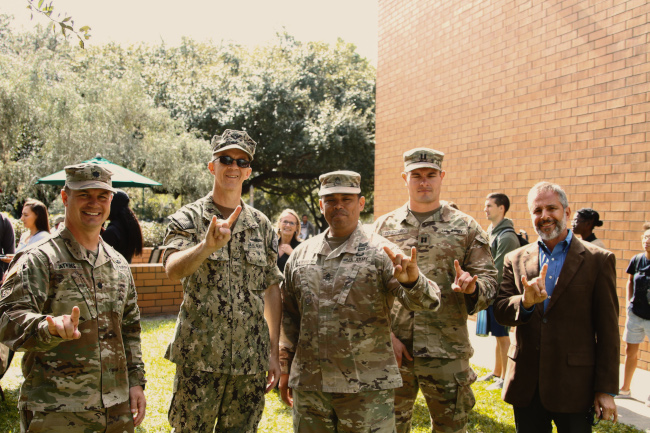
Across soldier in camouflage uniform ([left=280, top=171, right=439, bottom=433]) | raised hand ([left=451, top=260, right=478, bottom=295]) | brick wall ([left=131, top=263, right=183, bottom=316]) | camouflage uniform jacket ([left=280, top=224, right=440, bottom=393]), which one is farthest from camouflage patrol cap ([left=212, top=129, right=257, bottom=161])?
brick wall ([left=131, top=263, right=183, bottom=316])

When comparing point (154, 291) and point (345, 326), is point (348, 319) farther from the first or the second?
point (154, 291)

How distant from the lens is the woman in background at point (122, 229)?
5184mm

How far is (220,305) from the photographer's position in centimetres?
304

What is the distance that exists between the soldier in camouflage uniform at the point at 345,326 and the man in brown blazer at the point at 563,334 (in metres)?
0.75

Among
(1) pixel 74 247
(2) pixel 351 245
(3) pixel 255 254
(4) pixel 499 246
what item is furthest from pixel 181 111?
(2) pixel 351 245

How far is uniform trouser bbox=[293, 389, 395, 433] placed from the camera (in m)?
2.79

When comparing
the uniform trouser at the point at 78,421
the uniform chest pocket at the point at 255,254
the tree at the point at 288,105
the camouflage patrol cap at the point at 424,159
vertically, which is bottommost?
the uniform trouser at the point at 78,421

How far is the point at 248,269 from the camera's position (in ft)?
10.4

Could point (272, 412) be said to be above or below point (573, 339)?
below

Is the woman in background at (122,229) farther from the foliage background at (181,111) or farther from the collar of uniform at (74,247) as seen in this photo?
the foliage background at (181,111)

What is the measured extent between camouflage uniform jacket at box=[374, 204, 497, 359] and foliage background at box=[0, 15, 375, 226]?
15118 millimetres

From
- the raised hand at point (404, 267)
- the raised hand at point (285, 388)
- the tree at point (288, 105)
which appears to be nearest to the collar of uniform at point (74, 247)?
the raised hand at point (285, 388)

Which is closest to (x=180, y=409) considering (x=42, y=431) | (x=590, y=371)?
(x=42, y=431)

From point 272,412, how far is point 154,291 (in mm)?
5127
